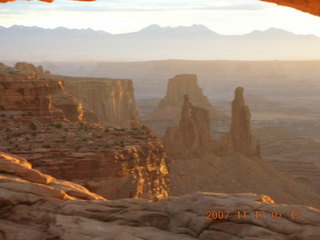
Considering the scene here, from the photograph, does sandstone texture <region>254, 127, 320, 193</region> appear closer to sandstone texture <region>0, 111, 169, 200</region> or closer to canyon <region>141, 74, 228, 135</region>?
canyon <region>141, 74, 228, 135</region>

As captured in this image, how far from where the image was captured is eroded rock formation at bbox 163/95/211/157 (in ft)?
180

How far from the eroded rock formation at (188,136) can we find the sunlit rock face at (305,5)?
3801cm

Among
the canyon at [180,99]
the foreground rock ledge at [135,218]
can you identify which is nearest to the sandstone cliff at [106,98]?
the canyon at [180,99]

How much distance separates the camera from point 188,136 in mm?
56250

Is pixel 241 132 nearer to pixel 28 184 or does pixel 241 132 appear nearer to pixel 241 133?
pixel 241 133

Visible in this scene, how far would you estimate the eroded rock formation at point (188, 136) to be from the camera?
180 feet

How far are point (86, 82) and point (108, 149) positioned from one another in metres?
58.2

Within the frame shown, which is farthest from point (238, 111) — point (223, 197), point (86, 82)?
point (223, 197)

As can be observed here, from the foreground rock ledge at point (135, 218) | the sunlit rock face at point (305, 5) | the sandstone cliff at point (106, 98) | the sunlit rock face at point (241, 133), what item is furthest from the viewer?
the sandstone cliff at point (106, 98)

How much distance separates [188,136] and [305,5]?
40397mm

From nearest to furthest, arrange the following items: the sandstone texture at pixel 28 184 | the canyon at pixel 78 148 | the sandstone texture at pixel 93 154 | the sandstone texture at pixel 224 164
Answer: the sandstone texture at pixel 28 184, the sandstone texture at pixel 93 154, the canyon at pixel 78 148, the sandstone texture at pixel 224 164

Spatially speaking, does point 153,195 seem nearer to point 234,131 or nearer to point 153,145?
point 153,145

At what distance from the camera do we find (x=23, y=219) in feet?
49.2

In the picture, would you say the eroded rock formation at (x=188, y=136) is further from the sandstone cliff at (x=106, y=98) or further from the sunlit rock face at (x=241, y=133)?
the sandstone cliff at (x=106, y=98)
